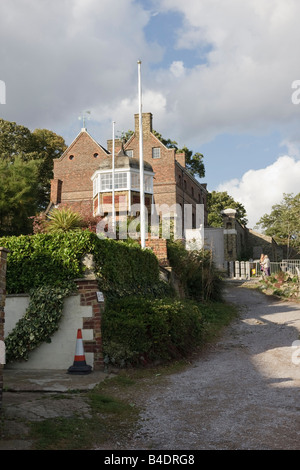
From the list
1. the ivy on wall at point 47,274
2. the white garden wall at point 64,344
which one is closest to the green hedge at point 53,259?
the ivy on wall at point 47,274

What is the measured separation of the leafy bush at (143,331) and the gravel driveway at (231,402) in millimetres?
768

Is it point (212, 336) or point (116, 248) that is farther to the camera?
point (212, 336)

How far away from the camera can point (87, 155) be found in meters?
41.9

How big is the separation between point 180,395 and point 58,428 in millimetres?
2807

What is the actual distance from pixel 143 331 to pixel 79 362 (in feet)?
4.99

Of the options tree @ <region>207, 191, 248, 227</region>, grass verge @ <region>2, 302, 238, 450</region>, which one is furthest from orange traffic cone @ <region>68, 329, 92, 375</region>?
tree @ <region>207, 191, 248, 227</region>

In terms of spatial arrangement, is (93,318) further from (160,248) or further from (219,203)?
(219,203)

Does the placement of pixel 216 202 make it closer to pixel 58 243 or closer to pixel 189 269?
pixel 189 269

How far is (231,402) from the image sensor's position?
290 inches

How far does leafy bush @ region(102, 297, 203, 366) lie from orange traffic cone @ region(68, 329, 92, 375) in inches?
21.2

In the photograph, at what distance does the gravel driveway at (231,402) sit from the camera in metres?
5.61

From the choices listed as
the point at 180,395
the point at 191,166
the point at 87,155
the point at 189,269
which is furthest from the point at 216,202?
the point at 180,395

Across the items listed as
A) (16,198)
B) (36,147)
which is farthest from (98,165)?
(16,198)

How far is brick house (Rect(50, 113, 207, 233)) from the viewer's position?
134 ft
